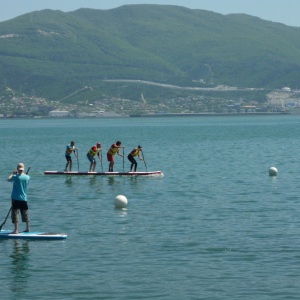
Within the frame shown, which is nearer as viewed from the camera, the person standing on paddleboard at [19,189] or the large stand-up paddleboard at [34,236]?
the person standing on paddleboard at [19,189]

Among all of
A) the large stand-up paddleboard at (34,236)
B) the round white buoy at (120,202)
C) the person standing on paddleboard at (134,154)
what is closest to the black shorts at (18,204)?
the large stand-up paddleboard at (34,236)

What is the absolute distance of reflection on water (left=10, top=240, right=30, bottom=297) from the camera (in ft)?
72.9

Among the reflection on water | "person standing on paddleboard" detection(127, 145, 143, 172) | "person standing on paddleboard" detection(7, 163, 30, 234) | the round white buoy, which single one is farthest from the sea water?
"person standing on paddleboard" detection(127, 145, 143, 172)

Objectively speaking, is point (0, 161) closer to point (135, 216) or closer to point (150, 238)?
point (135, 216)

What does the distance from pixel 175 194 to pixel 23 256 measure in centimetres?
1620

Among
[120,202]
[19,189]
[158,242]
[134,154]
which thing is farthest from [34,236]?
[134,154]

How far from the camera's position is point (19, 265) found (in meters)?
24.2

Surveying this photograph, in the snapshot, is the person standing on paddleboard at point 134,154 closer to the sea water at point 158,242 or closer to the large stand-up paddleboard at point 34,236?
the sea water at point 158,242

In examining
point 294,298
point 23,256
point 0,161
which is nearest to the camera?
point 294,298

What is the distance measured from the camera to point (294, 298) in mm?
20703

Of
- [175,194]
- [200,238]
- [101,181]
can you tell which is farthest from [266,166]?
[200,238]

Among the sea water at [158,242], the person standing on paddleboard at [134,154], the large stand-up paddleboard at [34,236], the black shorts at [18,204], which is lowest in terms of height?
the sea water at [158,242]

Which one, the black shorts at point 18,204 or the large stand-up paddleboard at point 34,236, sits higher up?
the black shorts at point 18,204

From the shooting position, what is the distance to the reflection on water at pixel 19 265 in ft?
72.9
